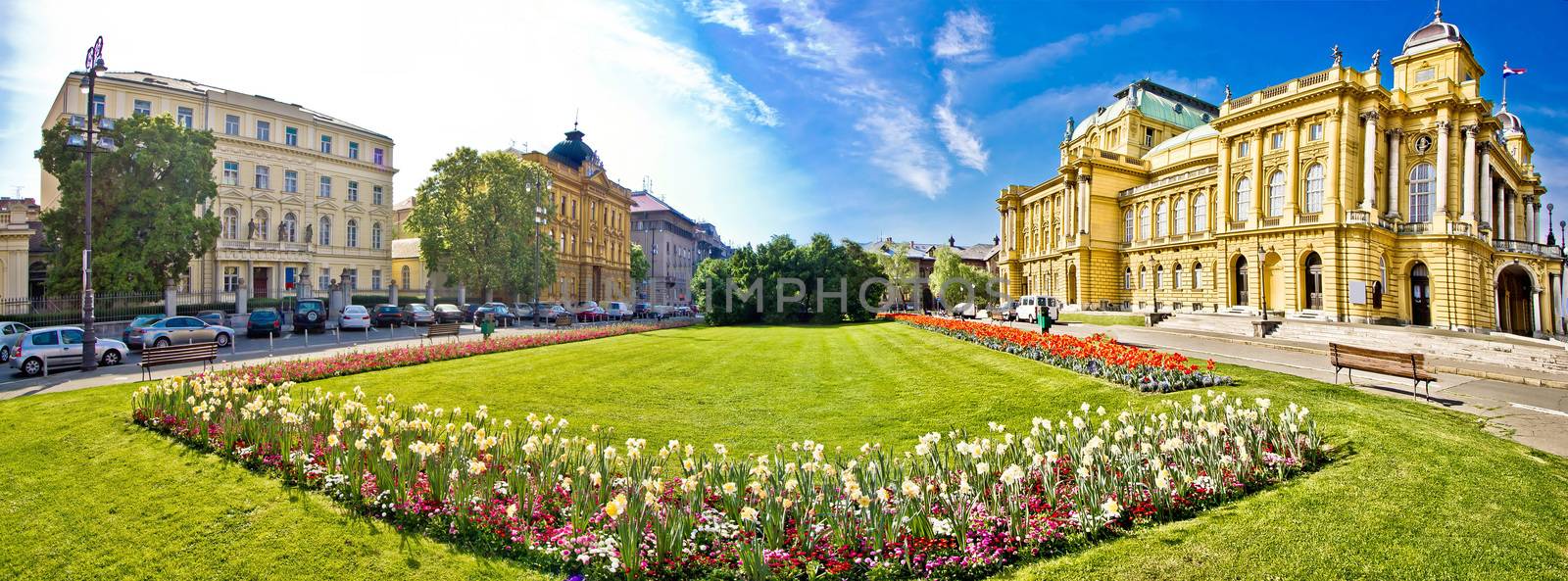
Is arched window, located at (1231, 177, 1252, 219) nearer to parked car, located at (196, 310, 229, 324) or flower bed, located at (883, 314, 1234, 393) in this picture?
flower bed, located at (883, 314, 1234, 393)

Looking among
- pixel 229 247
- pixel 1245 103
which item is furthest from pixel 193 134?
pixel 1245 103

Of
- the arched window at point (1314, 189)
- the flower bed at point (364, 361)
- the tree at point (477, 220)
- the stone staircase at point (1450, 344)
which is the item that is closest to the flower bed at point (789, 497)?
the flower bed at point (364, 361)

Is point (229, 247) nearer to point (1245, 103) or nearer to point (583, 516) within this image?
point (583, 516)

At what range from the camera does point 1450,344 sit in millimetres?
21141

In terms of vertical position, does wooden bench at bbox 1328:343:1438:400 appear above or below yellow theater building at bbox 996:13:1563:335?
below

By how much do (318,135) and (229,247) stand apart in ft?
40.2

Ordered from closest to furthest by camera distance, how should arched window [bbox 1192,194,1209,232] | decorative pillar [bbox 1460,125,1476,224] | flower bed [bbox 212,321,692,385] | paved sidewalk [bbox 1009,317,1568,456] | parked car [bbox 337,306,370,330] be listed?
paved sidewalk [bbox 1009,317,1568,456] < flower bed [bbox 212,321,692,385] < parked car [bbox 337,306,370,330] < decorative pillar [bbox 1460,125,1476,224] < arched window [bbox 1192,194,1209,232]

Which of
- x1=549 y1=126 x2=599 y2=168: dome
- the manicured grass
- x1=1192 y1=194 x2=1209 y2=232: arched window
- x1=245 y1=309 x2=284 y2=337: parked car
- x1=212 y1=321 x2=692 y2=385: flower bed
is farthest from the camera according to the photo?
x1=549 y1=126 x2=599 y2=168: dome

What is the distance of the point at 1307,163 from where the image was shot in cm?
3634

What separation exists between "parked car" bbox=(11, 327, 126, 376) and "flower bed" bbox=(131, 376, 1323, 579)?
15.5 m

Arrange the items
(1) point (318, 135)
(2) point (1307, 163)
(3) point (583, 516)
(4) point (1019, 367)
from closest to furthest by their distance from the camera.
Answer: (3) point (583, 516) → (4) point (1019, 367) → (2) point (1307, 163) → (1) point (318, 135)

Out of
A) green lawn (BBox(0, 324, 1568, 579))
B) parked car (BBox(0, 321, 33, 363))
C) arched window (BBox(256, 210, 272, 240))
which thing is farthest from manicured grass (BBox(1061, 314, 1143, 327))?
arched window (BBox(256, 210, 272, 240))

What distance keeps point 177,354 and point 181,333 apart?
1124 cm

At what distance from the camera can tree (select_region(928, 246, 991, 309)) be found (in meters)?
60.2
